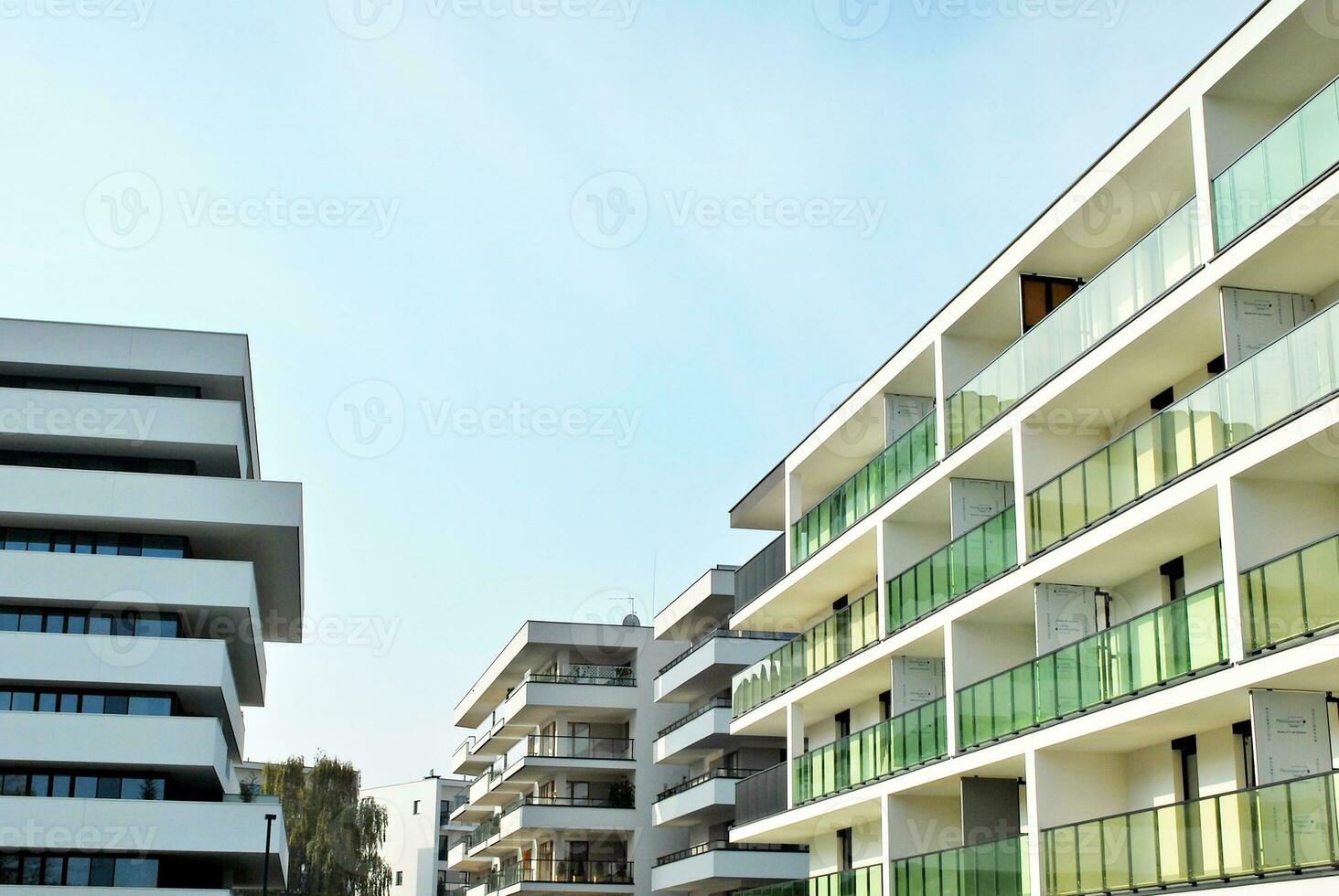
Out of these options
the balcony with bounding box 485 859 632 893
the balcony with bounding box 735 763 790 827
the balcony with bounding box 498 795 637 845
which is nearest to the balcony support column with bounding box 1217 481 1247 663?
the balcony with bounding box 735 763 790 827

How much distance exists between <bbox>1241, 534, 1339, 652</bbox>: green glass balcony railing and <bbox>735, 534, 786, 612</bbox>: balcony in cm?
2081

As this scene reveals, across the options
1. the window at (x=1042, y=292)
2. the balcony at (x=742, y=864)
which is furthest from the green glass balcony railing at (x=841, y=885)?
the window at (x=1042, y=292)

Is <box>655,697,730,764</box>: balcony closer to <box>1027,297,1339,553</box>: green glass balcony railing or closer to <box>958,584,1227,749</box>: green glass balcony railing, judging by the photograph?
<box>958,584,1227,749</box>: green glass balcony railing

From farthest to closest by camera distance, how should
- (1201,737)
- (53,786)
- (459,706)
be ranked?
(459,706)
(53,786)
(1201,737)

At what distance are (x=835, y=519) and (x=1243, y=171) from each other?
56.4 feet

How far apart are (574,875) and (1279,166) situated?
45.7 m

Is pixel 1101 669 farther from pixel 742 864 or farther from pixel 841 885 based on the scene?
pixel 742 864

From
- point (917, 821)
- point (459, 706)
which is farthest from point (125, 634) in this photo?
point (459, 706)

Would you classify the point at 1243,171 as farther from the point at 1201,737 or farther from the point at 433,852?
the point at 433,852

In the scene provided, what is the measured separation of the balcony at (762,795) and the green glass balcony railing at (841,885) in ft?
6.00

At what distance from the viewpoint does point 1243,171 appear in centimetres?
2058

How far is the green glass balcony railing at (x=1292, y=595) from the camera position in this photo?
59.6ft

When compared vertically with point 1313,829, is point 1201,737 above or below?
above

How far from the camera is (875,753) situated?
32.7 m
